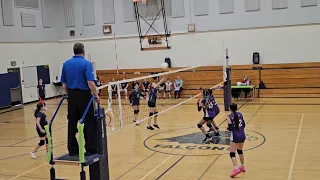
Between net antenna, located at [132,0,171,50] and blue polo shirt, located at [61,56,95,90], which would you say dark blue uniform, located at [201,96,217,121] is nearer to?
blue polo shirt, located at [61,56,95,90]

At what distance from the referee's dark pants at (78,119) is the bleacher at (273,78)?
17733 mm

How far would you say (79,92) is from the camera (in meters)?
6.09

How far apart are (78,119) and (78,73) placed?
0.77 metres

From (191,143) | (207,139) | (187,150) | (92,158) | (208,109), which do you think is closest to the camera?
(92,158)

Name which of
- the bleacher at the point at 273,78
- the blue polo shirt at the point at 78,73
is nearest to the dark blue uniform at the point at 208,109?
the blue polo shirt at the point at 78,73

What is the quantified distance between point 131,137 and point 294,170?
604 centimetres

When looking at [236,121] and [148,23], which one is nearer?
[236,121]

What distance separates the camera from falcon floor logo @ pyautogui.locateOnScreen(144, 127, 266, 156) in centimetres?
1105

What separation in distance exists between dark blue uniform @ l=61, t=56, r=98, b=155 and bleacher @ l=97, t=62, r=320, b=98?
17760mm

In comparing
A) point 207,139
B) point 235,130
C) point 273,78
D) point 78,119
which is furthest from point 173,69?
point 78,119

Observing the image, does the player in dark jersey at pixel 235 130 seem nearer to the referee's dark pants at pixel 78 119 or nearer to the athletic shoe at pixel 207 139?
the athletic shoe at pixel 207 139

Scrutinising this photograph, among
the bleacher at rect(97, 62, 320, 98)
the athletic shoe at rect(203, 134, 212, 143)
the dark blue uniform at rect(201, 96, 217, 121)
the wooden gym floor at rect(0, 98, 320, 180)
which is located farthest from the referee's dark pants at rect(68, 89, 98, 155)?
the bleacher at rect(97, 62, 320, 98)

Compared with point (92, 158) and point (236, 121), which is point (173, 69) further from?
point (92, 158)

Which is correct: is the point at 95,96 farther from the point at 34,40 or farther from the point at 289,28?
the point at 34,40
